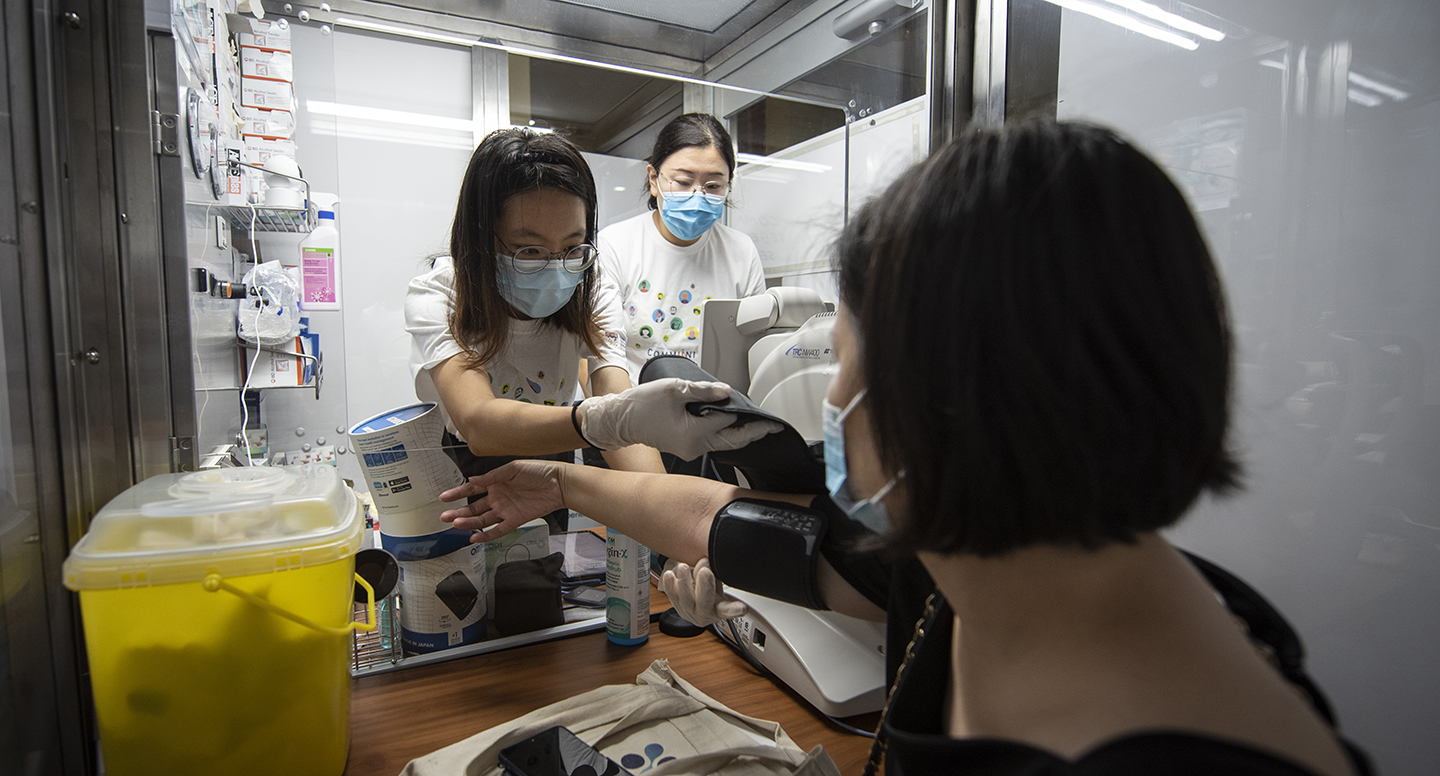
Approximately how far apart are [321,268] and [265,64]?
56 cm

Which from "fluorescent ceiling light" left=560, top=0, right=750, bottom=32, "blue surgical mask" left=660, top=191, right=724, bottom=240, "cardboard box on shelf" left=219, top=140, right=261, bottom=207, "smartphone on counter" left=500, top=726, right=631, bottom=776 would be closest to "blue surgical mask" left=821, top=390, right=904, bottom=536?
"smartphone on counter" left=500, top=726, right=631, bottom=776

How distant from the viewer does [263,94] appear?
1648 millimetres

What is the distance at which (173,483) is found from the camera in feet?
2.76

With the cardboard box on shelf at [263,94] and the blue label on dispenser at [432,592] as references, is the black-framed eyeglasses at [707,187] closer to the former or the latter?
the cardboard box on shelf at [263,94]

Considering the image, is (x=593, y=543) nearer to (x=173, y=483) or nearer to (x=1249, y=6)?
(x=173, y=483)

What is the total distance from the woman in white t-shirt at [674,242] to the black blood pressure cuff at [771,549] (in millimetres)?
841

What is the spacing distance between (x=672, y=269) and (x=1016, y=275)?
144cm

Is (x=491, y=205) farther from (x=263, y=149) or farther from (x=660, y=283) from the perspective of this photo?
(x=263, y=149)

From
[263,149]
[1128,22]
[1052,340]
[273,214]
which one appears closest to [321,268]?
[273,214]

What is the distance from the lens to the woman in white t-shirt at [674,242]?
1.79 meters

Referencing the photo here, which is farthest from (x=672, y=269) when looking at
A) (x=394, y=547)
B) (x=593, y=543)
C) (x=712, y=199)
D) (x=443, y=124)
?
(x=394, y=547)

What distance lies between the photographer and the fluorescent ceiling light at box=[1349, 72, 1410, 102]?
0.91m

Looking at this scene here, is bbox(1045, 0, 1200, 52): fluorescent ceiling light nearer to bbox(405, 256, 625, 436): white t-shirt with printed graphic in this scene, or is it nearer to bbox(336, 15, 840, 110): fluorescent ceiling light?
bbox(336, 15, 840, 110): fluorescent ceiling light

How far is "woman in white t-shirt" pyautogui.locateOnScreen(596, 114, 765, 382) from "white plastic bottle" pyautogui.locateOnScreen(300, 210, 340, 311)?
61cm
